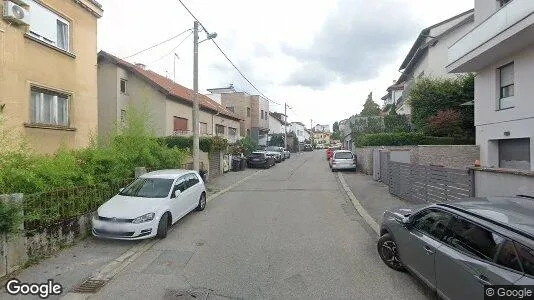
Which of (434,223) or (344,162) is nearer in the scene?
(434,223)

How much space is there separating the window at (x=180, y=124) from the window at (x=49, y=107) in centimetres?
1135

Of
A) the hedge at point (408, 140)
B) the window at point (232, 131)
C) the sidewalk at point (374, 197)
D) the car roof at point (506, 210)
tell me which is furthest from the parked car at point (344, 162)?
the car roof at point (506, 210)

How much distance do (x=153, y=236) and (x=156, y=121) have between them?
1555 cm

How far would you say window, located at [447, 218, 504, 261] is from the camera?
3.43 meters

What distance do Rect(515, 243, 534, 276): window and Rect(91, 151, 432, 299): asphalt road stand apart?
72.6 inches

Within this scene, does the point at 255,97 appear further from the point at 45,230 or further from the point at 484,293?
the point at 484,293

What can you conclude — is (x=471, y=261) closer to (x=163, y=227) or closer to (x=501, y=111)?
(x=163, y=227)

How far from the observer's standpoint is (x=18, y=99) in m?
9.73

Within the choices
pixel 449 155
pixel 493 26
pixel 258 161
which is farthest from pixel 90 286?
pixel 258 161

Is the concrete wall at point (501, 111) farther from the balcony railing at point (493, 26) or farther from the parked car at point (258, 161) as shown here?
the parked car at point (258, 161)

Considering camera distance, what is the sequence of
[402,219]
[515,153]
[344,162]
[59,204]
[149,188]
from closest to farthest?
[402,219], [59,204], [149,188], [515,153], [344,162]

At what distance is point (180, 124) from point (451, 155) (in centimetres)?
1662

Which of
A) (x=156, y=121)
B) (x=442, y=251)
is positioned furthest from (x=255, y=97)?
(x=442, y=251)

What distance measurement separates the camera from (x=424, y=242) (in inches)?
175
